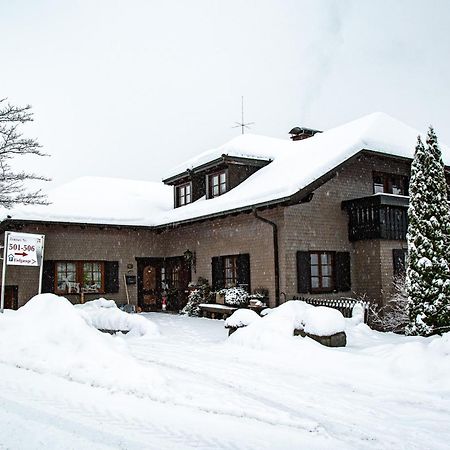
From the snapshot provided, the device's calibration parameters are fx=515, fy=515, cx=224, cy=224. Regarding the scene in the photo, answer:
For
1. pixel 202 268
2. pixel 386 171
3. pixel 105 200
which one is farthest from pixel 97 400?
pixel 105 200

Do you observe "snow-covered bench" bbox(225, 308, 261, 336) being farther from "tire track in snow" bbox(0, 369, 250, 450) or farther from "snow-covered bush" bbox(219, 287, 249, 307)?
"tire track in snow" bbox(0, 369, 250, 450)

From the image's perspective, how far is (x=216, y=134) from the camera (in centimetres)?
8562

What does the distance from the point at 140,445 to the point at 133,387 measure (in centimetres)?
203

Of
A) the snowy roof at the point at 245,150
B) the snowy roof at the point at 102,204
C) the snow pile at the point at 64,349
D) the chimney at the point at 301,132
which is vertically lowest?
the snow pile at the point at 64,349

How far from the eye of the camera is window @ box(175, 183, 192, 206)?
19.6 metres

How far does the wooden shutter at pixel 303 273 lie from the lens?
47.0 ft

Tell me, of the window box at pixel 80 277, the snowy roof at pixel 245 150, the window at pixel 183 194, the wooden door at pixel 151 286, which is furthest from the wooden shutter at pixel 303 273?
the window box at pixel 80 277

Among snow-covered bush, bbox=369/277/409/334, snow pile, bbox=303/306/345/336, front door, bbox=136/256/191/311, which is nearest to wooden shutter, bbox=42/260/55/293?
front door, bbox=136/256/191/311

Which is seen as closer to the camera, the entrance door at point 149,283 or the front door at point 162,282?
the front door at point 162,282

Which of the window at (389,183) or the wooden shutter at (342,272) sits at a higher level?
the window at (389,183)

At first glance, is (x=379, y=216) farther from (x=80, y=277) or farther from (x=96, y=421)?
(x=96, y=421)

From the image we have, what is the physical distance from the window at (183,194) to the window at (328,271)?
621 cm

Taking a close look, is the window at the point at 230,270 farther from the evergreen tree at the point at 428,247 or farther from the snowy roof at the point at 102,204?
the evergreen tree at the point at 428,247

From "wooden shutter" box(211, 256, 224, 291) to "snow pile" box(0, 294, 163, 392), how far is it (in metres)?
8.15
